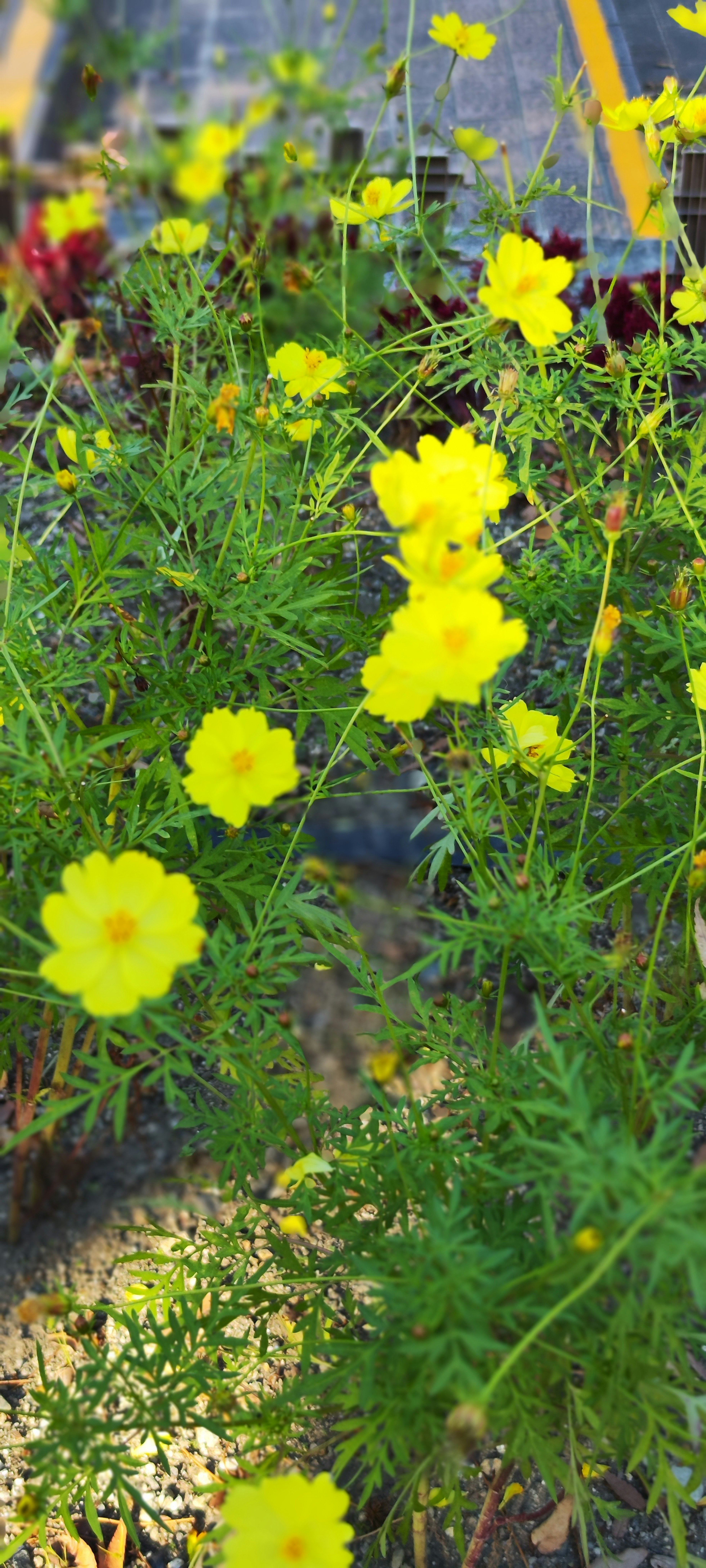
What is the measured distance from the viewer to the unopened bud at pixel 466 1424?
67 centimetres

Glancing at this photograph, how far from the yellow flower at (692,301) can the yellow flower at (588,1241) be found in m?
0.99

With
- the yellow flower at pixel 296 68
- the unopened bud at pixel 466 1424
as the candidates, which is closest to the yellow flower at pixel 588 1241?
the unopened bud at pixel 466 1424

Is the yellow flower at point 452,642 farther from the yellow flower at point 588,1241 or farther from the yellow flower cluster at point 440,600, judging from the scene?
the yellow flower at point 588,1241

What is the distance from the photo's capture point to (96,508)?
2355 mm

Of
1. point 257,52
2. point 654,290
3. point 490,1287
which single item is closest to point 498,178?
point 654,290

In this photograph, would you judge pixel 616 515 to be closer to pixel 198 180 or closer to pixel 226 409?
pixel 226 409

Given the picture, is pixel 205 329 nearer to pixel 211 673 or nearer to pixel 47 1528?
pixel 211 673

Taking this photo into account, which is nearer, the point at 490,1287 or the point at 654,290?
the point at 490,1287

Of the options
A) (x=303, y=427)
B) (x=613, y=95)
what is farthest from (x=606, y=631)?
(x=613, y=95)

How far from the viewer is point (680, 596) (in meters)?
1.20

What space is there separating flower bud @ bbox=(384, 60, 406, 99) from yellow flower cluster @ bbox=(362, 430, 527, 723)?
66cm

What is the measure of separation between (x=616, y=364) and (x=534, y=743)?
456mm

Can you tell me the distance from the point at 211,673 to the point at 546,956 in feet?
1.91

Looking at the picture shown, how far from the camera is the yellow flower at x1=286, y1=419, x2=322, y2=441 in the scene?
4.50ft
